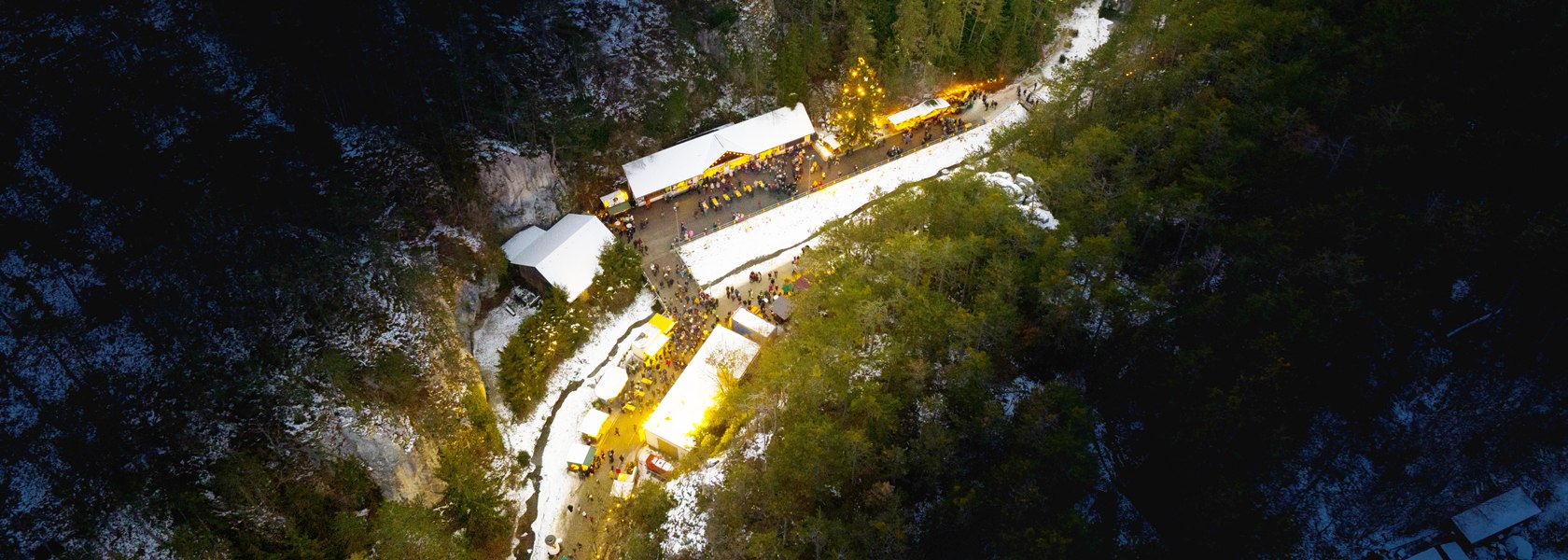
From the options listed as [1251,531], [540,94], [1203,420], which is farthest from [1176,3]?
[540,94]

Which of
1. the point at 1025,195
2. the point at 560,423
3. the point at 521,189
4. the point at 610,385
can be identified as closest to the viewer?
the point at 560,423

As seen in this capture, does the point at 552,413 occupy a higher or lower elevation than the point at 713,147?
lower

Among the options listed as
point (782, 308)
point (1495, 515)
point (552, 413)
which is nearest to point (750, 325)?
point (782, 308)

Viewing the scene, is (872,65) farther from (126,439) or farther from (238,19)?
(126,439)

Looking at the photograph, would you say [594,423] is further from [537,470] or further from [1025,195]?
[1025,195]

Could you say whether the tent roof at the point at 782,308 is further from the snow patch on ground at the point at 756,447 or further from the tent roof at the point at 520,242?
the tent roof at the point at 520,242

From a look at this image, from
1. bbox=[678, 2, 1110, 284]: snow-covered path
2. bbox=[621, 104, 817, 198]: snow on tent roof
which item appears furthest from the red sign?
bbox=[621, 104, 817, 198]: snow on tent roof

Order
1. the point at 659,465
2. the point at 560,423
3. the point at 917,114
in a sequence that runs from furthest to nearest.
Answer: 1. the point at 917,114
2. the point at 560,423
3. the point at 659,465

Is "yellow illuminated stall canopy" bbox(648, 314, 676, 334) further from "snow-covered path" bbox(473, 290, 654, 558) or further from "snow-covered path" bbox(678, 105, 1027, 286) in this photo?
"snow-covered path" bbox(678, 105, 1027, 286)
